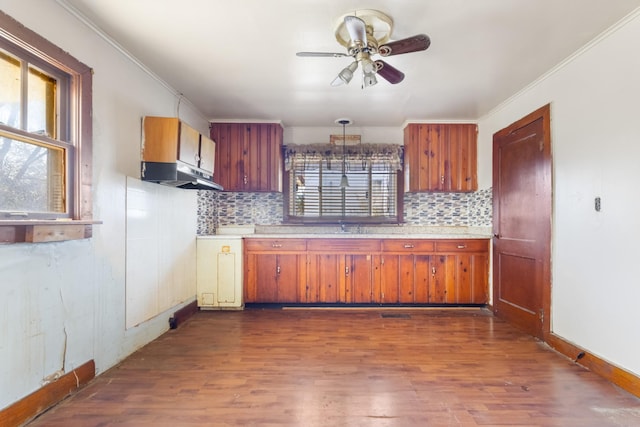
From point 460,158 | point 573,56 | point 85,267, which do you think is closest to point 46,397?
point 85,267

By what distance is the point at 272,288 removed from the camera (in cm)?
378

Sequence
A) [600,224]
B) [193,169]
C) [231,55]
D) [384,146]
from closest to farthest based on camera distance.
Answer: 1. [600,224]
2. [231,55]
3. [193,169]
4. [384,146]

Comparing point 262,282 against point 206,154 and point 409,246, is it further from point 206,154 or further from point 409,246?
point 409,246

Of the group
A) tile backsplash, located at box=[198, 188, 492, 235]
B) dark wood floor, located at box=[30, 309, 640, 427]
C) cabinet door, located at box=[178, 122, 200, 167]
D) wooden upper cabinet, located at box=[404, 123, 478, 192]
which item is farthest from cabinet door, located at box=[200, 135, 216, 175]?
wooden upper cabinet, located at box=[404, 123, 478, 192]

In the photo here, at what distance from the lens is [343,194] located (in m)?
4.36

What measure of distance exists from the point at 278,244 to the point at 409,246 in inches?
63.9

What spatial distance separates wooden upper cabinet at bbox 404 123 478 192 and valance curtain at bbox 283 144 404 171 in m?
0.32

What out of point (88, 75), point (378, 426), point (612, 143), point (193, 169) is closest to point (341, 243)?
point (193, 169)

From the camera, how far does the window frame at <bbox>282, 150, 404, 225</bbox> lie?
4.32m

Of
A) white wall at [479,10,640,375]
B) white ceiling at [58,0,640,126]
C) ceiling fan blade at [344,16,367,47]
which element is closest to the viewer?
ceiling fan blade at [344,16,367,47]

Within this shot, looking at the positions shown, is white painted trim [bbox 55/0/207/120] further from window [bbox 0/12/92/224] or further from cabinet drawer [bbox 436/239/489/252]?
cabinet drawer [bbox 436/239/489/252]

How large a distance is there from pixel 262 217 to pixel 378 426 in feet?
10.3

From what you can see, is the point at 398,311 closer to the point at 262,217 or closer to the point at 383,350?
the point at 383,350

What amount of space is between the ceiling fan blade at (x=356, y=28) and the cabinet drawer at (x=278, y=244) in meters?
2.42
